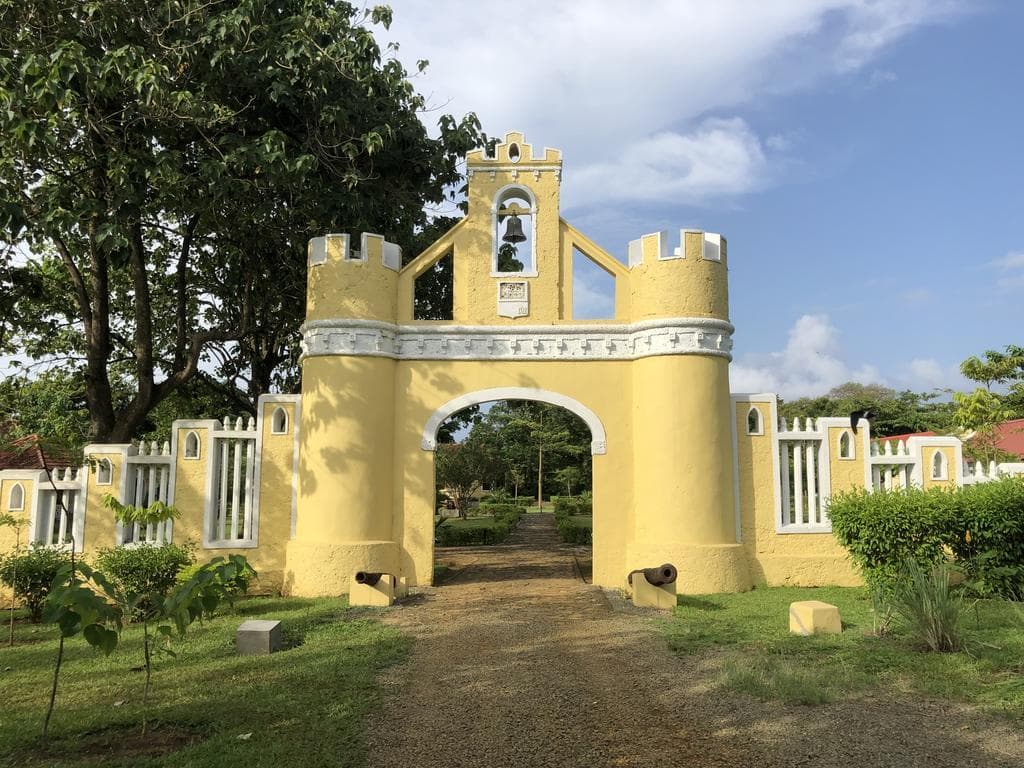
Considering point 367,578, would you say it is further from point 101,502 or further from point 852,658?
point 852,658

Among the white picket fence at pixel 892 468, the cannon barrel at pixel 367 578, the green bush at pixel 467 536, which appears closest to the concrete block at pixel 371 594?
the cannon barrel at pixel 367 578

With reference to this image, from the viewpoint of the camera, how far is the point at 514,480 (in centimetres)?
4509

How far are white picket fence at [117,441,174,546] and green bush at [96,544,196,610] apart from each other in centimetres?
159

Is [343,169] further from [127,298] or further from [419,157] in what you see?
[127,298]

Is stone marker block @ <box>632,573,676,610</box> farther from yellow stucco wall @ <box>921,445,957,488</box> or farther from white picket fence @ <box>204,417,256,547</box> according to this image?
white picket fence @ <box>204,417,256,547</box>

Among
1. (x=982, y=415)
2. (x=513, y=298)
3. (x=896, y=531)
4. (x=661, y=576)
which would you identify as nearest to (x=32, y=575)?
(x=513, y=298)

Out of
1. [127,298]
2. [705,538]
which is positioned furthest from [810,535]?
[127,298]

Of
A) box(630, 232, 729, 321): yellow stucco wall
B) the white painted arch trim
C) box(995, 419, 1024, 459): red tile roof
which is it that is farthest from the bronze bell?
box(995, 419, 1024, 459): red tile roof

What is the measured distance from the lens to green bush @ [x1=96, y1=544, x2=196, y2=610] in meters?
9.01

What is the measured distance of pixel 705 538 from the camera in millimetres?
10508

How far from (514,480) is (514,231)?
34.5 m

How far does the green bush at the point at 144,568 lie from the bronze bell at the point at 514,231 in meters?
6.60

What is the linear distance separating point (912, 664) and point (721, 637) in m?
1.86

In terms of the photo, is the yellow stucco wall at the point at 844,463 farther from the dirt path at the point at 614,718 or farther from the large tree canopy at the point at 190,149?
the large tree canopy at the point at 190,149
